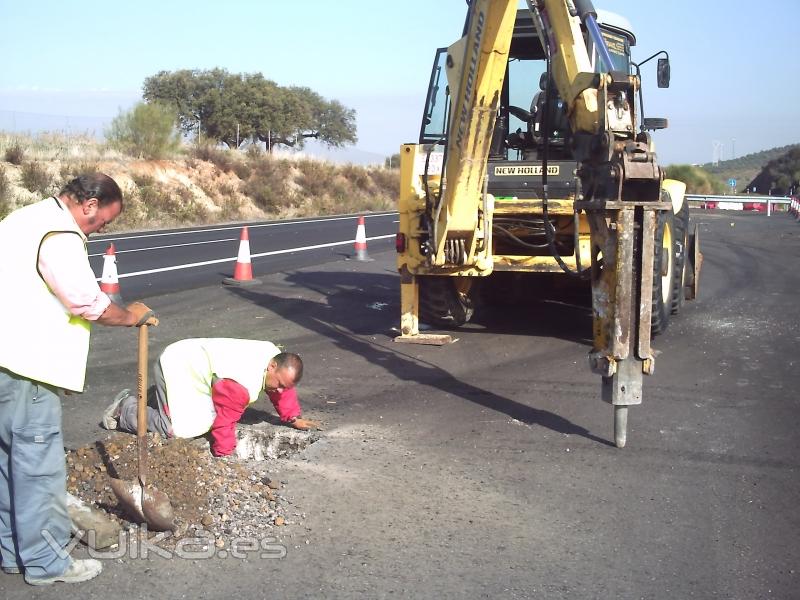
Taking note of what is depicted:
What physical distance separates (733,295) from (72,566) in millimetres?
11236

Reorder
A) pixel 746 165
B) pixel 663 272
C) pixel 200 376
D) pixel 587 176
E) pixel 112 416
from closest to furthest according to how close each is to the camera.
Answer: pixel 200 376 < pixel 112 416 < pixel 587 176 < pixel 663 272 < pixel 746 165

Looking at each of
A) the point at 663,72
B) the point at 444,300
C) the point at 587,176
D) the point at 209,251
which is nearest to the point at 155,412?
the point at 587,176

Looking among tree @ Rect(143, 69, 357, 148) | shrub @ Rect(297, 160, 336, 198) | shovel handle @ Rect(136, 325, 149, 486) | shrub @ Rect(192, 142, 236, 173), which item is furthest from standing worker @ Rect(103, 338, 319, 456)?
tree @ Rect(143, 69, 357, 148)

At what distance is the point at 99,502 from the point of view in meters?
4.87

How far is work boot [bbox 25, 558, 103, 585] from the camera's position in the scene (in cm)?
Answer: 411

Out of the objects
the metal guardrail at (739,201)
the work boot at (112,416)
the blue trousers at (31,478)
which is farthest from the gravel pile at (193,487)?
the metal guardrail at (739,201)

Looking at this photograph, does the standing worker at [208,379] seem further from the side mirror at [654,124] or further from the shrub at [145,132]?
the shrub at [145,132]

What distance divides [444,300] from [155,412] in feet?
15.3

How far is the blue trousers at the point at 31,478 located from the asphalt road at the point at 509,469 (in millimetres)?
160

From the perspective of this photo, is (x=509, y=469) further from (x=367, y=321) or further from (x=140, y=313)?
(x=367, y=321)

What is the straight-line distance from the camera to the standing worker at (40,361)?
4.04m

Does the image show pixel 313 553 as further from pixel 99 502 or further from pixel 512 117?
pixel 512 117

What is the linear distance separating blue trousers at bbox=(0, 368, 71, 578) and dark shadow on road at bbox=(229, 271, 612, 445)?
3.64 metres

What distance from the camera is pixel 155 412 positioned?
5.79 metres
